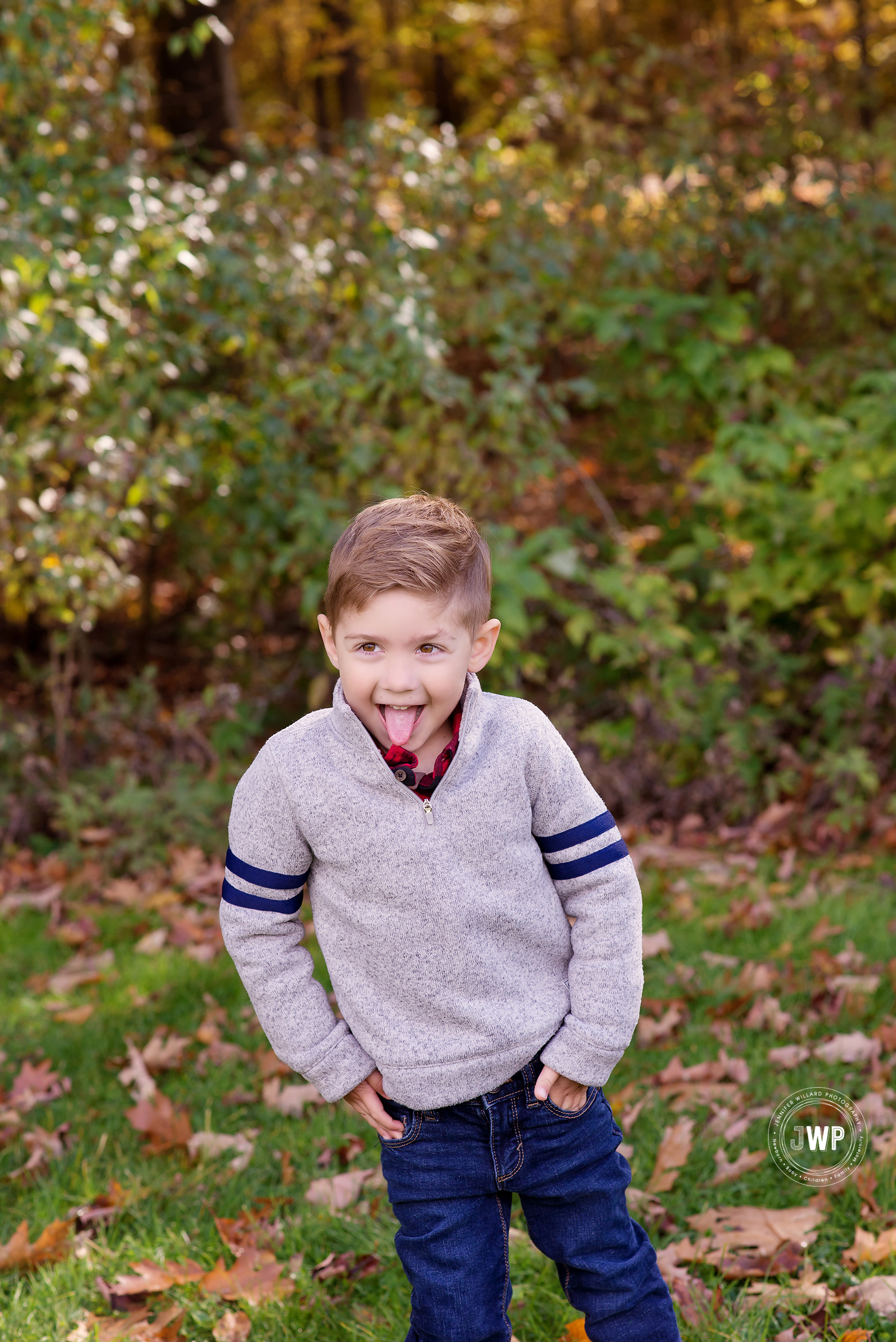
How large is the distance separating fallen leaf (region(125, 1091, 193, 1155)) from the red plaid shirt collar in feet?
5.12

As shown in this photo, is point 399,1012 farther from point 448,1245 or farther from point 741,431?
point 741,431

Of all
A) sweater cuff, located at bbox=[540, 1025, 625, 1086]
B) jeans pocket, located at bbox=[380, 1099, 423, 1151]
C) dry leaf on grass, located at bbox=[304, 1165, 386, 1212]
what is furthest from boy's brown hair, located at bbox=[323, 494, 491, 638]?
dry leaf on grass, located at bbox=[304, 1165, 386, 1212]

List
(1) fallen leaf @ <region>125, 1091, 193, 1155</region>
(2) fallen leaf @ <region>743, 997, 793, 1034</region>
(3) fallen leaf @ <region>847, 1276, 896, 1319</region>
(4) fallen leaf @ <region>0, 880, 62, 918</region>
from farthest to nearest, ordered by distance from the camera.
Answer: (4) fallen leaf @ <region>0, 880, 62, 918</region>
(2) fallen leaf @ <region>743, 997, 793, 1034</region>
(1) fallen leaf @ <region>125, 1091, 193, 1155</region>
(3) fallen leaf @ <region>847, 1276, 896, 1319</region>

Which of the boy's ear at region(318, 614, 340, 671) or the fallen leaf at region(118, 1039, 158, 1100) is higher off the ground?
the boy's ear at region(318, 614, 340, 671)

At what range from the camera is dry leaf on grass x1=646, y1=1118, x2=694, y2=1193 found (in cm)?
275

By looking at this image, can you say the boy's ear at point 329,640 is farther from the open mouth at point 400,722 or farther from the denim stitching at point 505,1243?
the denim stitching at point 505,1243

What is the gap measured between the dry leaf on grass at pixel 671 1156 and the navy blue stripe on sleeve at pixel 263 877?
132 centimetres

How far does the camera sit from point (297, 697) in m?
5.91

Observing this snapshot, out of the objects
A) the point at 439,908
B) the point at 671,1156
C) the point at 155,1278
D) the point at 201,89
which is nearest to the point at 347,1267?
the point at 155,1278

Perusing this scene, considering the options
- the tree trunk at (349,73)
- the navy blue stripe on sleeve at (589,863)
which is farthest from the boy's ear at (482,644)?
the tree trunk at (349,73)

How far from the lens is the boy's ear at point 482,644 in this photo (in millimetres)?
1993

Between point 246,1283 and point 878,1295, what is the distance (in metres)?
1.25

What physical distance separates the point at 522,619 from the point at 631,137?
9.53 ft

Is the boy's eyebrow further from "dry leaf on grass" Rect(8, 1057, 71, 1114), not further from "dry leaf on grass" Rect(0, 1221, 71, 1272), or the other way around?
"dry leaf on grass" Rect(8, 1057, 71, 1114)
